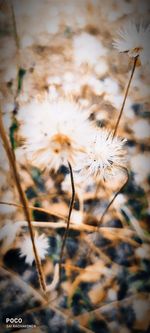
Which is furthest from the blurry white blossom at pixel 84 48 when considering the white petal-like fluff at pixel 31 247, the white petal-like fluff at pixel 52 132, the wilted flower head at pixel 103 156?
the white petal-like fluff at pixel 31 247

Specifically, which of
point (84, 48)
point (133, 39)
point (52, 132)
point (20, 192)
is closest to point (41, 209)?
point (20, 192)

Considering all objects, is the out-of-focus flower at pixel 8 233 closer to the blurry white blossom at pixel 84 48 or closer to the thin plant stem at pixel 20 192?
the thin plant stem at pixel 20 192

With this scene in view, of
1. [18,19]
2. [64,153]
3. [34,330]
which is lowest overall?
[34,330]

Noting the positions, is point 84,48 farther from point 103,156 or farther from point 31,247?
point 31,247

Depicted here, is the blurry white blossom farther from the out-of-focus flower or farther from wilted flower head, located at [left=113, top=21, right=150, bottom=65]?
the out-of-focus flower

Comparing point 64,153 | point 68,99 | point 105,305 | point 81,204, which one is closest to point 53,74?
point 68,99

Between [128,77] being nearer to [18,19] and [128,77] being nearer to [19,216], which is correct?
[18,19]
